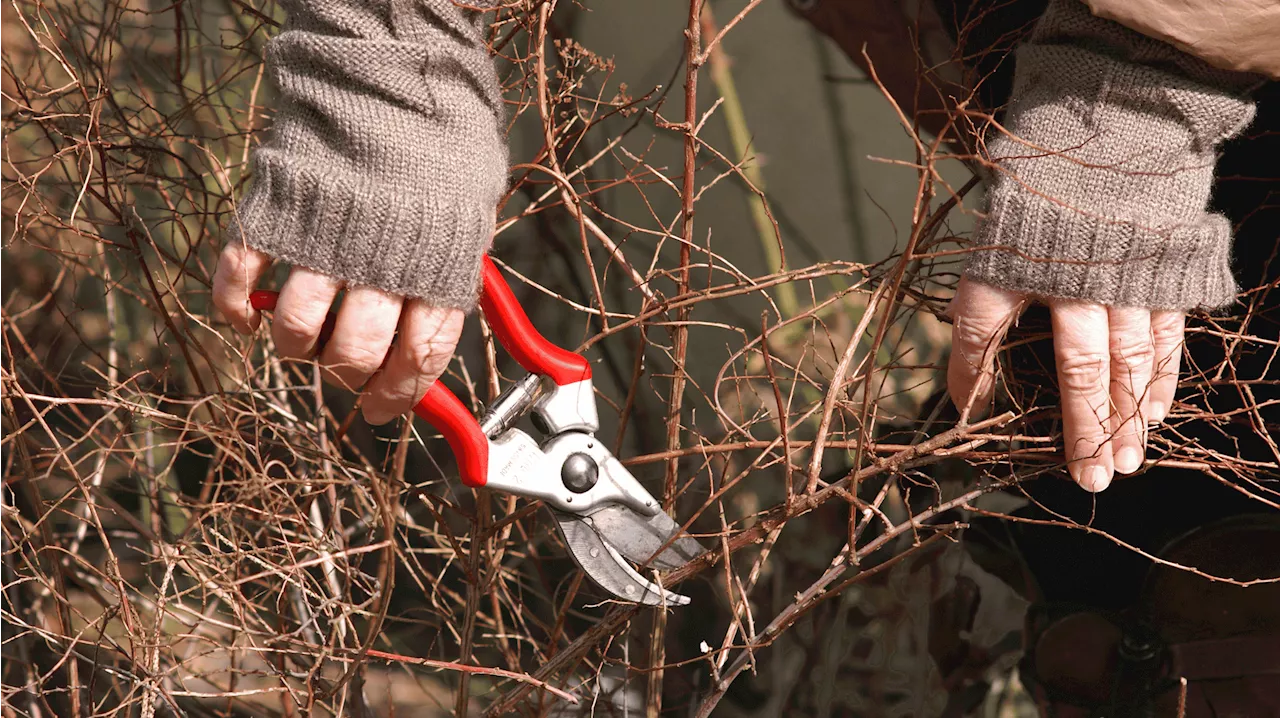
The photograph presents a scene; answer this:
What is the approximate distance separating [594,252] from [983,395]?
946 millimetres

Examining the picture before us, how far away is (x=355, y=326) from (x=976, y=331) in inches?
24.3

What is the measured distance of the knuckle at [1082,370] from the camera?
946 mm

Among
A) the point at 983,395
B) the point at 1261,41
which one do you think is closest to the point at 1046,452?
the point at 983,395

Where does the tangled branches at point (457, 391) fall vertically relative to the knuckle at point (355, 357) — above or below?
below

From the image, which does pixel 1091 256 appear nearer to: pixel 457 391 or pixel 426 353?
pixel 426 353

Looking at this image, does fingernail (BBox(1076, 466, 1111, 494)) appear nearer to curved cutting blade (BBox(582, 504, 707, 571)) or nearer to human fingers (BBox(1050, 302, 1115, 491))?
human fingers (BBox(1050, 302, 1115, 491))

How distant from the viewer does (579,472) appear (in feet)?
3.55

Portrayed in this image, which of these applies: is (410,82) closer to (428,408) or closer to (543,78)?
(543,78)

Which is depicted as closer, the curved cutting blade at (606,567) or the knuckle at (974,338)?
the knuckle at (974,338)

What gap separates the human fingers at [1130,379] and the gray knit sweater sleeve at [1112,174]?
0.08ft

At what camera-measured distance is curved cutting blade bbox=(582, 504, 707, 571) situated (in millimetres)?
1118

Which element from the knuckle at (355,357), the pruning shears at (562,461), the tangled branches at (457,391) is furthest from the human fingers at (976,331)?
the knuckle at (355,357)

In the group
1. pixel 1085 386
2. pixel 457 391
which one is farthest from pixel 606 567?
pixel 457 391

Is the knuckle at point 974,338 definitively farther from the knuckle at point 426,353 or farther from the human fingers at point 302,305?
the human fingers at point 302,305
